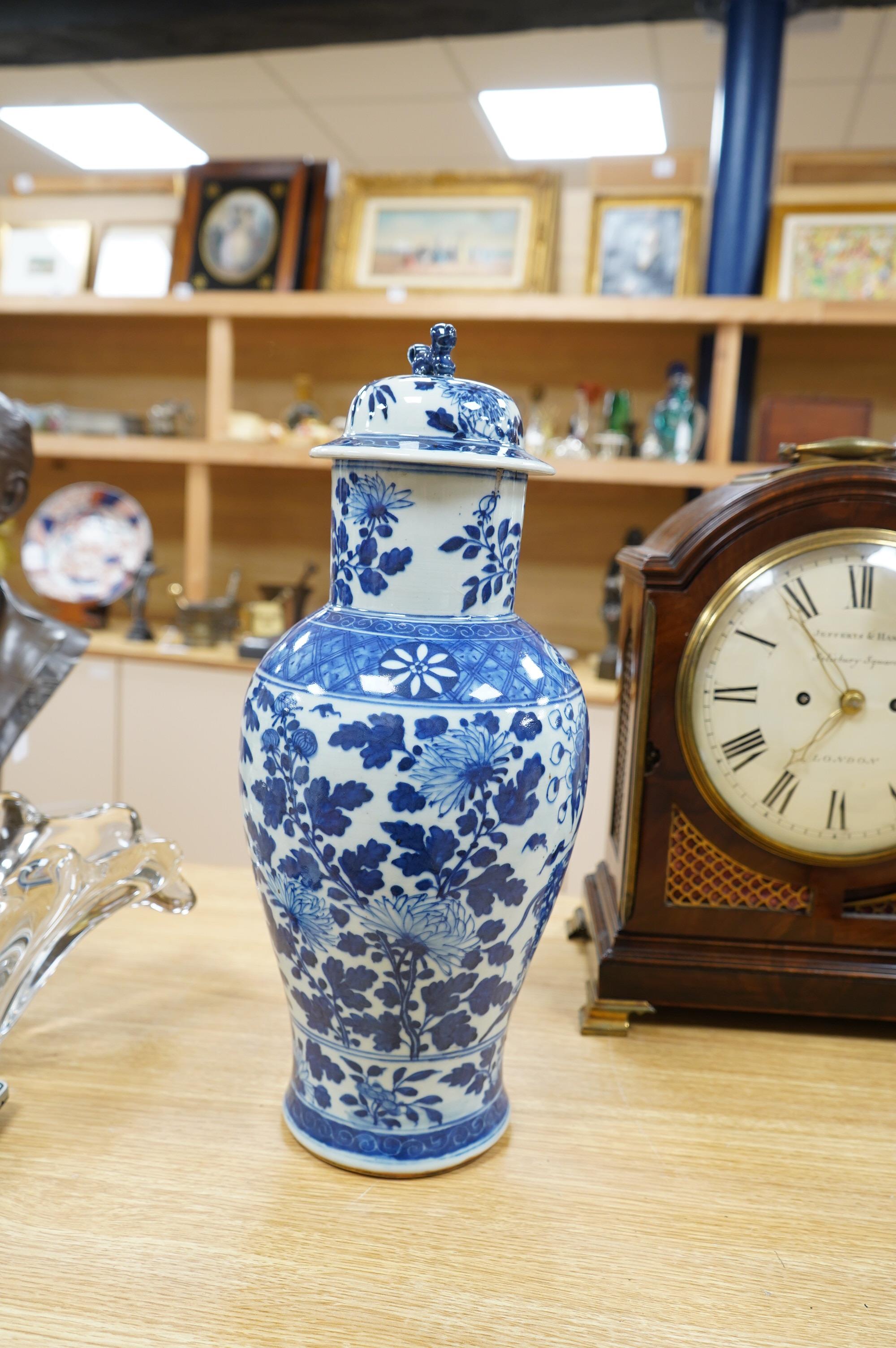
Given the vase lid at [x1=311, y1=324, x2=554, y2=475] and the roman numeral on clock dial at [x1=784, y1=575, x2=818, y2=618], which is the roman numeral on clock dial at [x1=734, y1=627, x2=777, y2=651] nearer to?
the roman numeral on clock dial at [x1=784, y1=575, x2=818, y2=618]

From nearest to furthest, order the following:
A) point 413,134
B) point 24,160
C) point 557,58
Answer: point 557,58
point 413,134
point 24,160

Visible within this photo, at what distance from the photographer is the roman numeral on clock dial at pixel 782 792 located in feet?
2.70

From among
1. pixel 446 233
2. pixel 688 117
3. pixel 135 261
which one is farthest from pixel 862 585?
pixel 688 117

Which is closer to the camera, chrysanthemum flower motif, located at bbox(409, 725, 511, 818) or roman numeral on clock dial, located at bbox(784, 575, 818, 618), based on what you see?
chrysanthemum flower motif, located at bbox(409, 725, 511, 818)

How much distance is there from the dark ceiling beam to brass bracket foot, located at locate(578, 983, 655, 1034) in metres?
2.53

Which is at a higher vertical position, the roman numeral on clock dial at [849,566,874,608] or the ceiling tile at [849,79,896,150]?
the ceiling tile at [849,79,896,150]

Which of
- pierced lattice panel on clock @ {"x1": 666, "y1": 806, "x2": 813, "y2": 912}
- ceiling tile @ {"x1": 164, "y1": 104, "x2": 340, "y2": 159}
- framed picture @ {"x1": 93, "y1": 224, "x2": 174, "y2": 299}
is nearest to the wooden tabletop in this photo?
pierced lattice panel on clock @ {"x1": 666, "y1": 806, "x2": 813, "y2": 912}

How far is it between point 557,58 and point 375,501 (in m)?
3.48

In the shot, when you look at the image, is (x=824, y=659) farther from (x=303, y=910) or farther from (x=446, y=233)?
(x=446, y=233)

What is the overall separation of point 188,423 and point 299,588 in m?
0.64

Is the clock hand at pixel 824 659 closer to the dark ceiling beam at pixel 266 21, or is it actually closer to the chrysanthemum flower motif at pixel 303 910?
the chrysanthemum flower motif at pixel 303 910

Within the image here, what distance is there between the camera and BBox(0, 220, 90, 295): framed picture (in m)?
3.01

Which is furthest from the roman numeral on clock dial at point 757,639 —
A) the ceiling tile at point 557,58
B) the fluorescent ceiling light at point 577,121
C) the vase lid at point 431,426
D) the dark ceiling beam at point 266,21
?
the fluorescent ceiling light at point 577,121

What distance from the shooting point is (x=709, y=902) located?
2.81 feet
